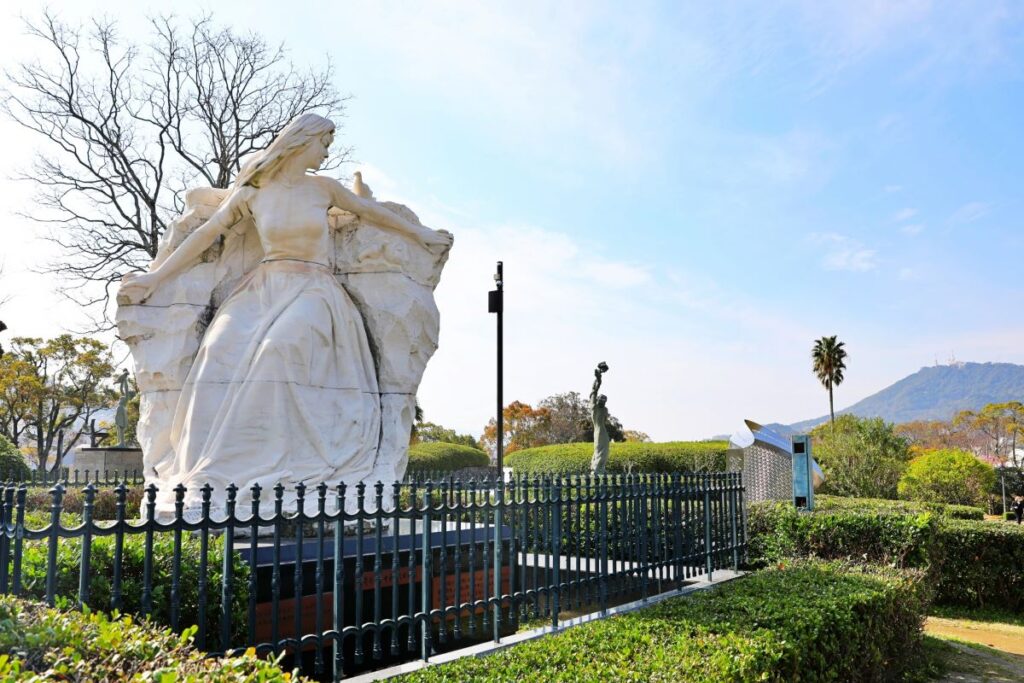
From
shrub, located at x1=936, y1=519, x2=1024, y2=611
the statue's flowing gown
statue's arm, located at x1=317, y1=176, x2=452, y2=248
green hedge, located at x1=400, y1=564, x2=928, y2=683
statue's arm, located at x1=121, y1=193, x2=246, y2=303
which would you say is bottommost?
shrub, located at x1=936, y1=519, x2=1024, y2=611

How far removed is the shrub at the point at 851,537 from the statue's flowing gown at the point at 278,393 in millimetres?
4660

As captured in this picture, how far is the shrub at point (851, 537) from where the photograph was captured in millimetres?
7871

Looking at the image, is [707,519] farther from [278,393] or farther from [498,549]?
[278,393]

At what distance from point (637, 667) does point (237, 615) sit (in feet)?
7.56

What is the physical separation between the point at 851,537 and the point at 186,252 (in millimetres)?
7262

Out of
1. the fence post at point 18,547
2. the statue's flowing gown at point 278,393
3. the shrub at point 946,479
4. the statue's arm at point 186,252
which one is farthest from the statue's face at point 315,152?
the shrub at point 946,479

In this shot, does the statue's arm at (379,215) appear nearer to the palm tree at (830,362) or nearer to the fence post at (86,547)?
the fence post at (86,547)

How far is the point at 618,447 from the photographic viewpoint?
25.9 metres

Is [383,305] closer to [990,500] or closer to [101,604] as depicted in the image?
[101,604]

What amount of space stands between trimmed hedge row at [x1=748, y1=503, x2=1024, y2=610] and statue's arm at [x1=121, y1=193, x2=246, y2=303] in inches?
257

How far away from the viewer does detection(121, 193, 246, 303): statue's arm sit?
694cm

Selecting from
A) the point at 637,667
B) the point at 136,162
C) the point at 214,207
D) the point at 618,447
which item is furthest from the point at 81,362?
the point at 637,667

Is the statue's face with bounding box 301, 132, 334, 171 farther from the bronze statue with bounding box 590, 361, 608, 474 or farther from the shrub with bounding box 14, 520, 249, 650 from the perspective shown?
the bronze statue with bounding box 590, 361, 608, 474

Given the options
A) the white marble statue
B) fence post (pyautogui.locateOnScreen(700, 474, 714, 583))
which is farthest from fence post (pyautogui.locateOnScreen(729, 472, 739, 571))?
the white marble statue
